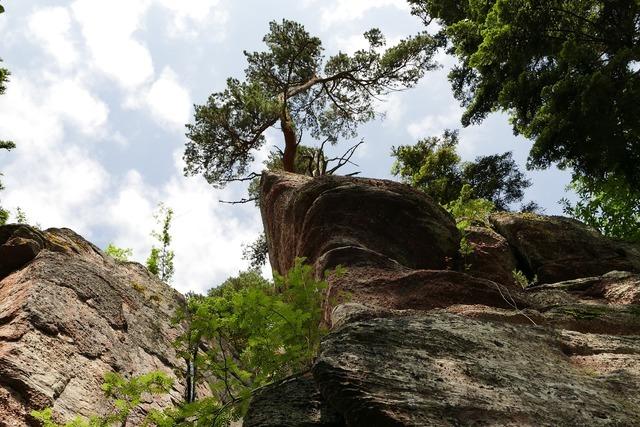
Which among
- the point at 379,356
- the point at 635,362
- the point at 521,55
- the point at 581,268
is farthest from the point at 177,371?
the point at 521,55

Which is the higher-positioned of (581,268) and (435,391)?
(581,268)

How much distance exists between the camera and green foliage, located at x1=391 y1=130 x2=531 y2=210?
18.4 meters

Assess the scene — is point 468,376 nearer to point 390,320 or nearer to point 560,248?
point 390,320

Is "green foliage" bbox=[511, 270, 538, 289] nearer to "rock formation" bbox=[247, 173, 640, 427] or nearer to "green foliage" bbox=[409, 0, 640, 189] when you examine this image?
"rock formation" bbox=[247, 173, 640, 427]

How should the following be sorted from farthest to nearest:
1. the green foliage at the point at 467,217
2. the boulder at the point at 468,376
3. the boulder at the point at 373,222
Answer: the green foliage at the point at 467,217
the boulder at the point at 373,222
the boulder at the point at 468,376

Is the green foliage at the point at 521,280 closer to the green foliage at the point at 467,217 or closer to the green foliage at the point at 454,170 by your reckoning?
the green foliage at the point at 467,217

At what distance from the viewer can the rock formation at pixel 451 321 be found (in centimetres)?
296

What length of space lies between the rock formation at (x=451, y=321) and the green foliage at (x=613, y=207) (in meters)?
2.59

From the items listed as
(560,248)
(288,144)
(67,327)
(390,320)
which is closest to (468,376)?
(390,320)

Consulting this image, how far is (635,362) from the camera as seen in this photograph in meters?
3.96

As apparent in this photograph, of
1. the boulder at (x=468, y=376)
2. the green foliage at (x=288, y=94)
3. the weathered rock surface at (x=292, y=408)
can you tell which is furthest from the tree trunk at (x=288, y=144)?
the weathered rock surface at (x=292, y=408)

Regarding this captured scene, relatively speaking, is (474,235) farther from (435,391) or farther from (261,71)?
(261,71)

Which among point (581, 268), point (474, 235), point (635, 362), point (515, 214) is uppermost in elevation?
point (515, 214)

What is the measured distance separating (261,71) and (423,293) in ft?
47.4
